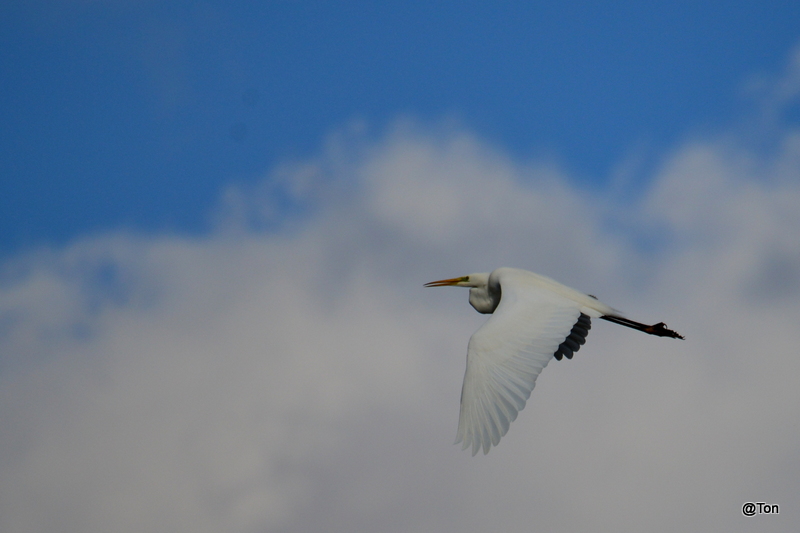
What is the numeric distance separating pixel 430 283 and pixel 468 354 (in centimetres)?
588

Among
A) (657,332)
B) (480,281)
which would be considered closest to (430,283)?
(480,281)

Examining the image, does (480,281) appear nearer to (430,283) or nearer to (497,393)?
(430,283)

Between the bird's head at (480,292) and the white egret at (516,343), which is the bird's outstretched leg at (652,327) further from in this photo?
the bird's head at (480,292)

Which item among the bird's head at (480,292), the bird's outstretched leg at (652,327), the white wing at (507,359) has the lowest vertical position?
the white wing at (507,359)

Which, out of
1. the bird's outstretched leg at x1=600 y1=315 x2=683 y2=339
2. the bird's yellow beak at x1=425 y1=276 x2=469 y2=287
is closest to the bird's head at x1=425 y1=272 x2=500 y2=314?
the bird's yellow beak at x1=425 y1=276 x2=469 y2=287

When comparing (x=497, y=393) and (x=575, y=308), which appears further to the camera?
(x=575, y=308)

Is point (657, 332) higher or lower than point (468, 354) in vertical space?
higher

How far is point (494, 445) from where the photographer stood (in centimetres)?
853

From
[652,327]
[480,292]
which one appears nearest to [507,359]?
[652,327]

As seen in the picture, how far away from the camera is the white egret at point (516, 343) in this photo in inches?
344

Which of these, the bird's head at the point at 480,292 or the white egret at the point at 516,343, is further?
the bird's head at the point at 480,292

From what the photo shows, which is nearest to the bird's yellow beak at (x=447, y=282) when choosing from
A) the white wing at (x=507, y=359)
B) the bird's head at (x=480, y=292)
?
the bird's head at (x=480, y=292)

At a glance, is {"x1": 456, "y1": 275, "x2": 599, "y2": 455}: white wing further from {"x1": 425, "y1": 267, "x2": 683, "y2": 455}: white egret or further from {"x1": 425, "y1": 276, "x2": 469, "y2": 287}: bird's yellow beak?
{"x1": 425, "y1": 276, "x2": 469, "y2": 287}: bird's yellow beak

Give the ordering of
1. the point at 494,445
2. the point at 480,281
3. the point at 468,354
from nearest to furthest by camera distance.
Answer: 1. the point at 494,445
2. the point at 468,354
3. the point at 480,281
